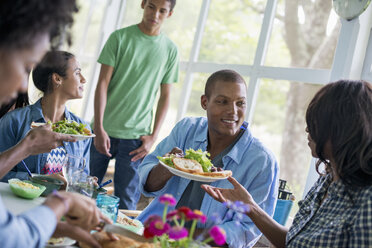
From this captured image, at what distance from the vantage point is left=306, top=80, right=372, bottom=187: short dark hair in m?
1.48

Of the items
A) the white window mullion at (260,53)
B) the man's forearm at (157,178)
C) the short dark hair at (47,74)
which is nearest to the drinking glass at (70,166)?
the man's forearm at (157,178)

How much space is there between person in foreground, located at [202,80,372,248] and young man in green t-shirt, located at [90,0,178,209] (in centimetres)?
191

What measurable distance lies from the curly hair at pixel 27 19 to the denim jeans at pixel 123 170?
2.41 m

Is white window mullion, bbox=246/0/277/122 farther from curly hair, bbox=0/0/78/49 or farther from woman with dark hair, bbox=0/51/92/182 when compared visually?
curly hair, bbox=0/0/78/49

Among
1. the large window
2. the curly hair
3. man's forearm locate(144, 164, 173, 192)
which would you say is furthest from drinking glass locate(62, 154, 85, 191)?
the large window

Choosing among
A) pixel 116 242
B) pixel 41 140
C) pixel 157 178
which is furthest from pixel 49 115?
pixel 116 242

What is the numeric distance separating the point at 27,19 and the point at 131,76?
2.53 metres

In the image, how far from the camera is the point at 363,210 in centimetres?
139

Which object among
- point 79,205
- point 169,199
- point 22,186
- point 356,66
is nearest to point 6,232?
point 79,205

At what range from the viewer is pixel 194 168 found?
1870 millimetres

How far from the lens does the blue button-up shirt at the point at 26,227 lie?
965mm

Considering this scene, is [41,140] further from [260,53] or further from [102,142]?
[260,53]

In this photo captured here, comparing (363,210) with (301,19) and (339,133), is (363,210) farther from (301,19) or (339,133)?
(301,19)

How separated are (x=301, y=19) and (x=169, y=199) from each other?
8.63 ft
